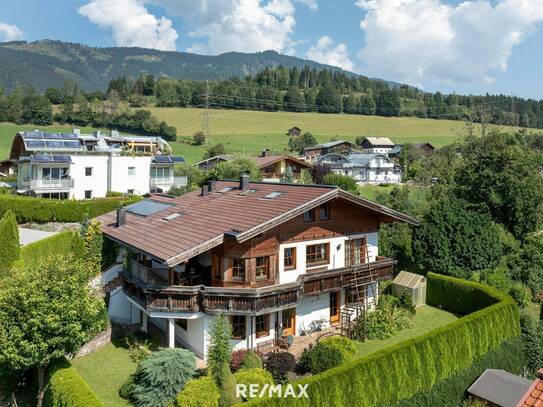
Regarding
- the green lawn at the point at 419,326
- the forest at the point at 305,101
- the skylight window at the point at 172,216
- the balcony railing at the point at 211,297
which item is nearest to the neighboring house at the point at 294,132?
the forest at the point at 305,101

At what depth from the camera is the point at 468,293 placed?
26.3 m

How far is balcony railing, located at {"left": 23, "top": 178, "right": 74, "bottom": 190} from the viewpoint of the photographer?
46594mm

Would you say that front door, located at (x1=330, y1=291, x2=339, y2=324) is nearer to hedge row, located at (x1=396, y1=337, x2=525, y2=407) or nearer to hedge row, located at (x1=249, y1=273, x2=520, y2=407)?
hedge row, located at (x1=249, y1=273, x2=520, y2=407)

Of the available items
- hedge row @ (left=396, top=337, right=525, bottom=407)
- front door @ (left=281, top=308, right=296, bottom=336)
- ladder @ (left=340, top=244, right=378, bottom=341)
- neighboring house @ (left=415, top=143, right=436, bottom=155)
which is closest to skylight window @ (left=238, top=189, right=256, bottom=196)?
front door @ (left=281, top=308, right=296, bottom=336)

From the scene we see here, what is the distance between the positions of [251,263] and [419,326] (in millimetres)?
10522

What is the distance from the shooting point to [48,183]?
47.3 m

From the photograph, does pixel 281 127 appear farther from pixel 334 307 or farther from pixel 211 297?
pixel 211 297

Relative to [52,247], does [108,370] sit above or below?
below

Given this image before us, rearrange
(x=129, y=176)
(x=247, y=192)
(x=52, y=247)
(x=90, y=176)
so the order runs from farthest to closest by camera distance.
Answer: (x=129, y=176), (x=90, y=176), (x=52, y=247), (x=247, y=192)

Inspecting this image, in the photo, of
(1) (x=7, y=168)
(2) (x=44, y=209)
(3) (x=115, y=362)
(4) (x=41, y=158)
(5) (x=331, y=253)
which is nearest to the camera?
(3) (x=115, y=362)

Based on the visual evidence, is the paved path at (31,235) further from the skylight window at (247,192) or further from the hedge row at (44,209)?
the skylight window at (247,192)

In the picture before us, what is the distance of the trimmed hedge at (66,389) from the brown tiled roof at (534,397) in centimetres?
1040

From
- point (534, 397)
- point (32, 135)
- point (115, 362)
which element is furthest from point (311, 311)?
point (32, 135)

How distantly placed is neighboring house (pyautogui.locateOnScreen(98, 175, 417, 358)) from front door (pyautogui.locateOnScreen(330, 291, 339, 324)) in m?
0.05
